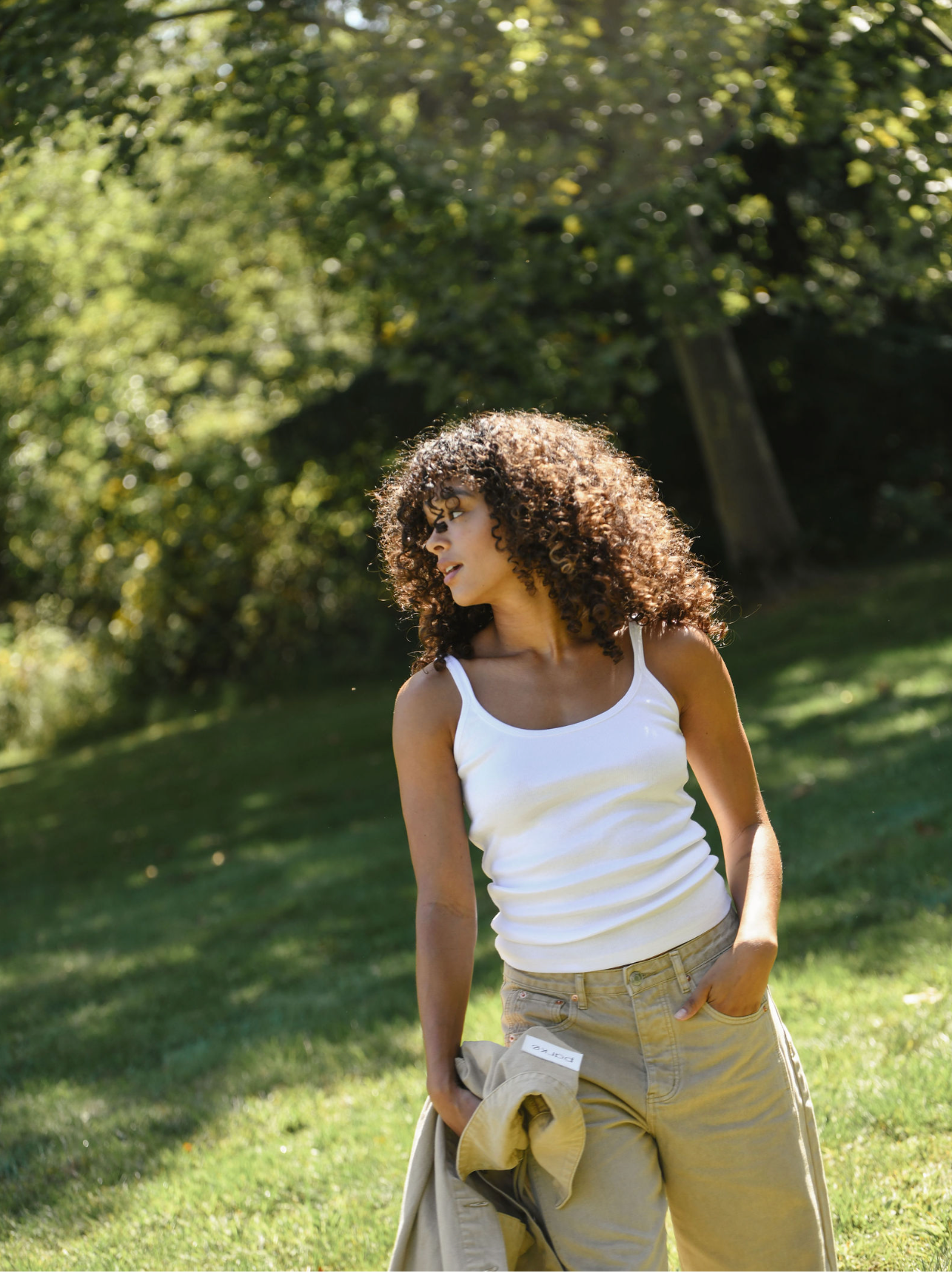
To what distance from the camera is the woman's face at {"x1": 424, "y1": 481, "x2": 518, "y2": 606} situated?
2.31 metres

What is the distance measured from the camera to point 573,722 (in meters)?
2.22

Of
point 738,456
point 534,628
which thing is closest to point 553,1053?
point 534,628

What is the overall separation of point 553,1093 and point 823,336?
550 inches

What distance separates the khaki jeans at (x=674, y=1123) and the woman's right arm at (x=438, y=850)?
123mm

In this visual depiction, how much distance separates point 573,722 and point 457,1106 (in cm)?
66

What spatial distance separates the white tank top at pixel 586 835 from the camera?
7.00 feet

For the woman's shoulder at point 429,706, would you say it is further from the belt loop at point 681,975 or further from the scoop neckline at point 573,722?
the belt loop at point 681,975

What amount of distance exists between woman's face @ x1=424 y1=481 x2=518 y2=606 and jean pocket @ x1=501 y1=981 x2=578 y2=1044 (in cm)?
70

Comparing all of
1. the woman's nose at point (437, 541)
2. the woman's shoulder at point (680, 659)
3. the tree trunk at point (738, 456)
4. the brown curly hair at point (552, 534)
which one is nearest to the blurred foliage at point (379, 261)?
the tree trunk at point (738, 456)

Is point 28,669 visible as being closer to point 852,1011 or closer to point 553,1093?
point 852,1011

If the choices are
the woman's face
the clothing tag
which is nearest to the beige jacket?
the clothing tag

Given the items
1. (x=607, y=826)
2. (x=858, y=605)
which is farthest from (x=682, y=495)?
(x=607, y=826)

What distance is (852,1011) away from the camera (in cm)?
444

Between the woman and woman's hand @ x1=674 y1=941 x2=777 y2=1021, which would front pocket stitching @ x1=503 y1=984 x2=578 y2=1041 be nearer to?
the woman
